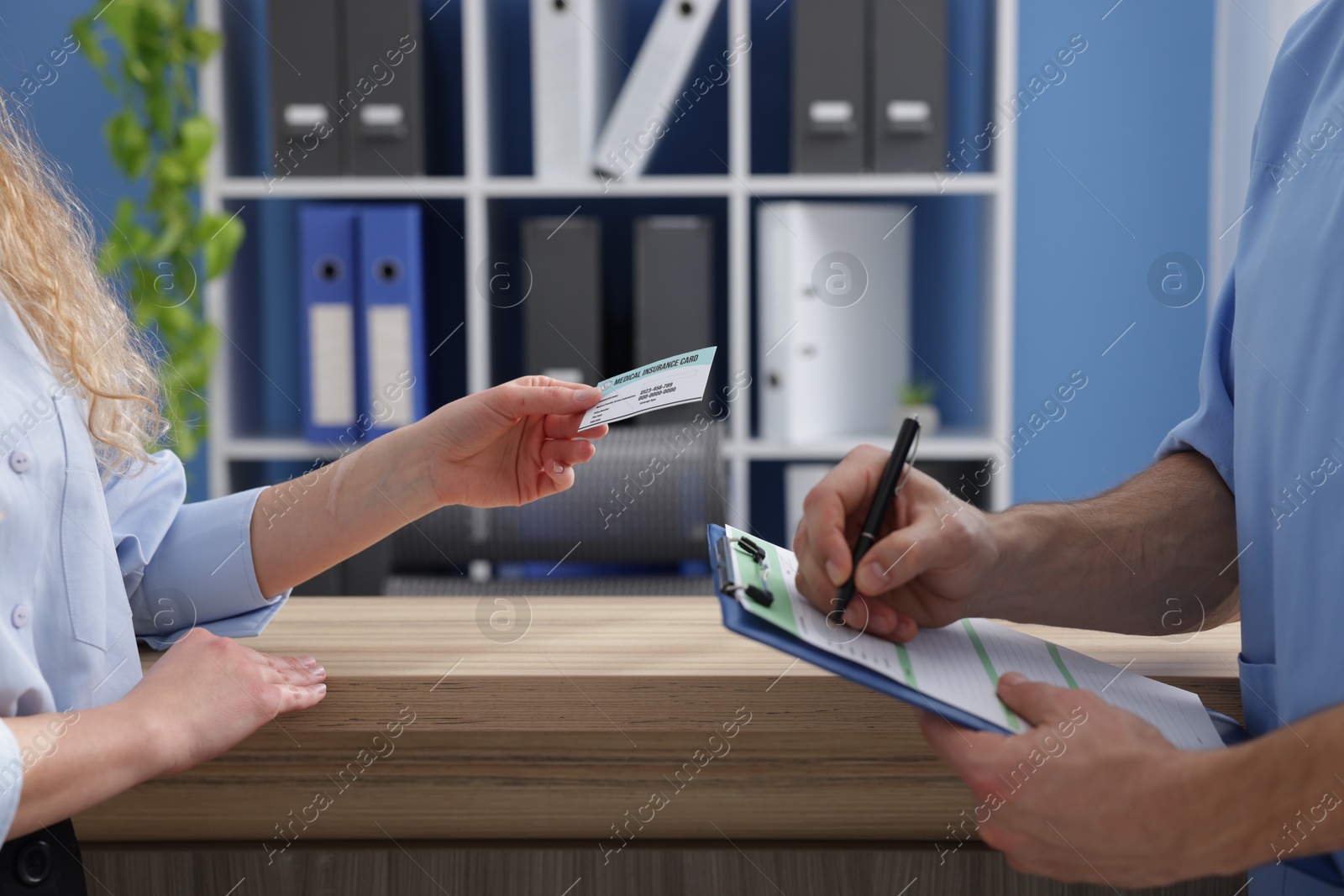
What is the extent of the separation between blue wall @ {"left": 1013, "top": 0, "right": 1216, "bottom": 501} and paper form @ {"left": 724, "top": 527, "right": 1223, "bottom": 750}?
1.85 metres

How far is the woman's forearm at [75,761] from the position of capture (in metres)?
0.50

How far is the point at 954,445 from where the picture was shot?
213 centimetres

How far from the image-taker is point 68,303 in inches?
28.8

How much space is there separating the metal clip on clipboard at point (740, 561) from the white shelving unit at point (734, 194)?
1514mm

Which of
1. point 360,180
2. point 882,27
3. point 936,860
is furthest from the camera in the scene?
point 360,180

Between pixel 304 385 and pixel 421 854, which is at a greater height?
pixel 304 385

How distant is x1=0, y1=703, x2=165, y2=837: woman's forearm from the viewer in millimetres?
496

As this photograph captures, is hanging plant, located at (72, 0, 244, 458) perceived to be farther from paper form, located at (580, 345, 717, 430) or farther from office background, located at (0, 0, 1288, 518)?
paper form, located at (580, 345, 717, 430)

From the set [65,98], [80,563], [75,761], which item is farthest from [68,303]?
[65,98]

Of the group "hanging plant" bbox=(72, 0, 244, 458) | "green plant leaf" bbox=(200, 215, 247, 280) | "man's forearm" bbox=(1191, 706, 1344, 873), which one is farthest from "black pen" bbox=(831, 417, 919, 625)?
"green plant leaf" bbox=(200, 215, 247, 280)

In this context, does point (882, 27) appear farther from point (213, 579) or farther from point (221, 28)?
point (213, 579)

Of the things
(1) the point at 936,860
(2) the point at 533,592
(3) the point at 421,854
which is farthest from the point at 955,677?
(2) the point at 533,592

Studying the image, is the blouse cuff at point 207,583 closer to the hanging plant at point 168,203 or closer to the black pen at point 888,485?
the black pen at point 888,485

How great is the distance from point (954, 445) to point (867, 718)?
5.37 ft
